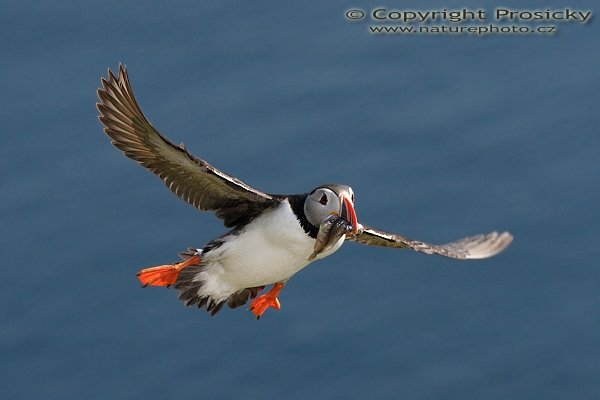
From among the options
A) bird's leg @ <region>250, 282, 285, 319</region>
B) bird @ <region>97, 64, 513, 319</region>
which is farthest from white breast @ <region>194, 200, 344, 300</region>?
bird's leg @ <region>250, 282, 285, 319</region>

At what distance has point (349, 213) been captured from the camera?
1759 centimetres

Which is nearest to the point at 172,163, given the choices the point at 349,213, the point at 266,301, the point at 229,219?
the point at 229,219

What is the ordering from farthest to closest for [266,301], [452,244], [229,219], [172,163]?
[452,244] → [266,301] → [229,219] → [172,163]

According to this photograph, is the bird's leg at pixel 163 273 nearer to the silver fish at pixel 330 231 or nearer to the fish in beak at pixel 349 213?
the silver fish at pixel 330 231

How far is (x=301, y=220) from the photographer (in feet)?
58.4

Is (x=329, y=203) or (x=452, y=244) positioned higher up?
(x=452, y=244)

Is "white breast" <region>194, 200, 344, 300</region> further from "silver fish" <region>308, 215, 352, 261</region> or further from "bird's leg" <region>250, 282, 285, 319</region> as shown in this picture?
"bird's leg" <region>250, 282, 285, 319</region>

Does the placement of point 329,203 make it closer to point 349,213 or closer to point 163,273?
point 349,213

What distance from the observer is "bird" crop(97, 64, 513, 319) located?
17641 mm

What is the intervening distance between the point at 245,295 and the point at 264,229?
1.22m

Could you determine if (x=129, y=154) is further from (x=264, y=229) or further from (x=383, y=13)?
(x=383, y=13)

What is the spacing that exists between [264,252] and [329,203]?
69cm

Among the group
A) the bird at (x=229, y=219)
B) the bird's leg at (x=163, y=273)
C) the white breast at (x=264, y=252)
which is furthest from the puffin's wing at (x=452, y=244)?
the bird's leg at (x=163, y=273)

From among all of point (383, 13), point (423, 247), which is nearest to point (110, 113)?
point (423, 247)
